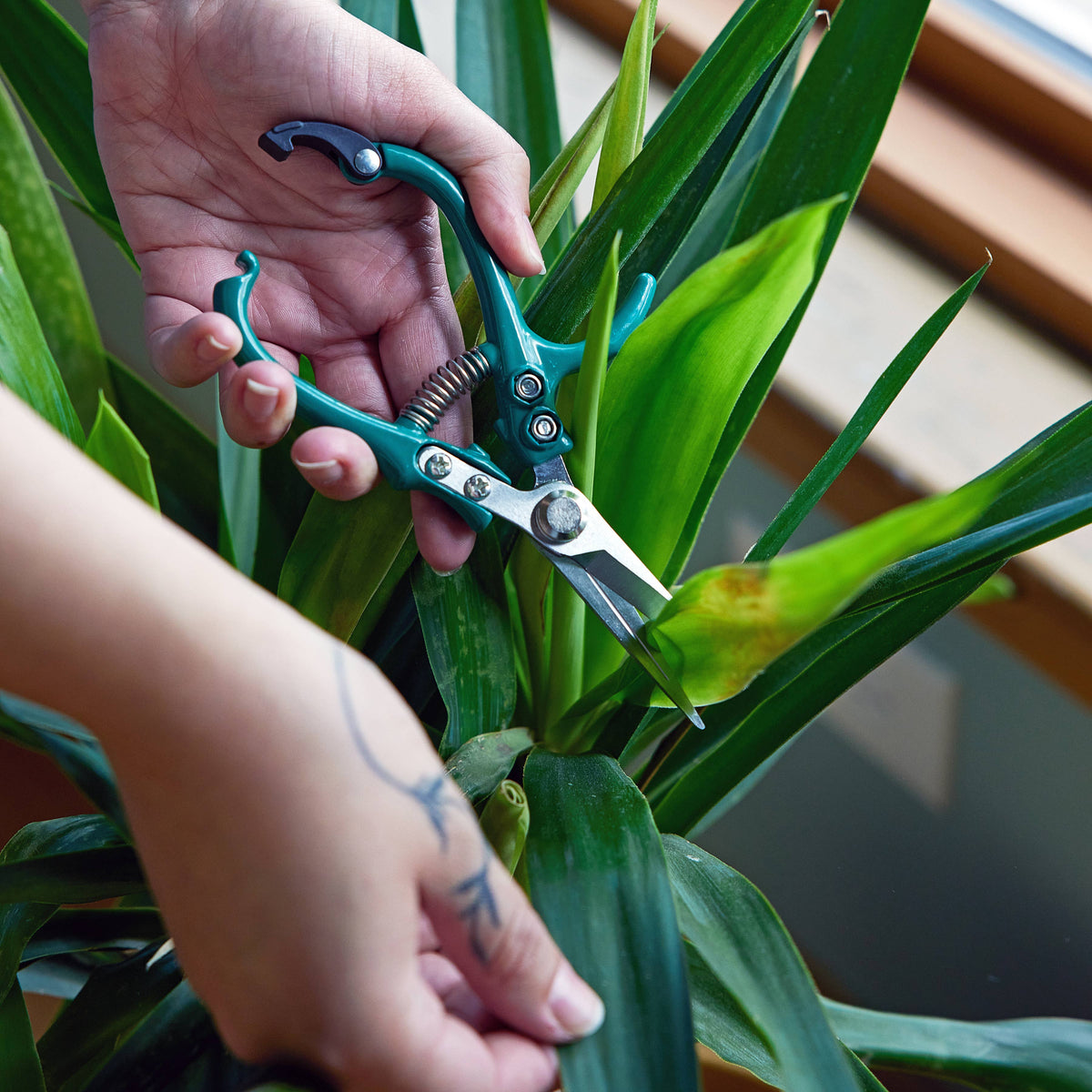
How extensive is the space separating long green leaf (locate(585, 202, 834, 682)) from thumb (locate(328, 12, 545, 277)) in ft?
0.23

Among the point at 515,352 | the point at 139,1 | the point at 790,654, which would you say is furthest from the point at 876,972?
the point at 139,1

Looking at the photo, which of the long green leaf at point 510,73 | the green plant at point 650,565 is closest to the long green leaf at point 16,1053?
the green plant at point 650,565

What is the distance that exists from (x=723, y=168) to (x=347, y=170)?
5.7 inches

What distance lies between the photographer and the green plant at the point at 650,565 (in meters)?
0.27

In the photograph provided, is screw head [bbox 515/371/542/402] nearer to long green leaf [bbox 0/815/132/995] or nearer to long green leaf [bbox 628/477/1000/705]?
long green leaf [bbox 628/477/1000/705]

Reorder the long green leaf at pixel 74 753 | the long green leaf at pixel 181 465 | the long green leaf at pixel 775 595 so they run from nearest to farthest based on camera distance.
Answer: the long green leaf at pixel 775 595 → the long green leaf at pixel 74 753 → the long green leaf at pixel 181 465

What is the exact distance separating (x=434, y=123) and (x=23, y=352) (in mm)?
182

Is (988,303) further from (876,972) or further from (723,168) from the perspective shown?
(876,972)

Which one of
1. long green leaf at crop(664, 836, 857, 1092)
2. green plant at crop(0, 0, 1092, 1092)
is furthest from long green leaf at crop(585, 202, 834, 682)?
long green leaf at crop(664, 836, 857, 1092)

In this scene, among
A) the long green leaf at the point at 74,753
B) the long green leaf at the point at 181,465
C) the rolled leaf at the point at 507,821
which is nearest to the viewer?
the rolled leaf at the point at 507,821

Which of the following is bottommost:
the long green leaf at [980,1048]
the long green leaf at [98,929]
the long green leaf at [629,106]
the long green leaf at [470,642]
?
the long green leaf at [98,929]

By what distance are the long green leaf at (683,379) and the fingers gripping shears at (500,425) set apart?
2 centimetres

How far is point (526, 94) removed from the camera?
1.62 feet

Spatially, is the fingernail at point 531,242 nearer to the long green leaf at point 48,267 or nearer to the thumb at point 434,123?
the thumb at point 434,123
